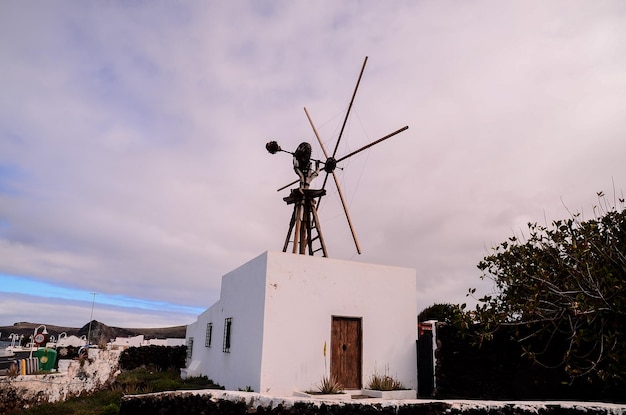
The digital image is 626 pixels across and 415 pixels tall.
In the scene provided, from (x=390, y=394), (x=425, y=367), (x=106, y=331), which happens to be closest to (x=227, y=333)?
(x=390, y=394)

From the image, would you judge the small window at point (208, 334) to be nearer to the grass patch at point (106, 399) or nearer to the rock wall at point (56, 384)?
the grass patch at point (106, 399)

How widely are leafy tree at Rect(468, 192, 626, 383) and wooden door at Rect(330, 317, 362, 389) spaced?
343 centimetres

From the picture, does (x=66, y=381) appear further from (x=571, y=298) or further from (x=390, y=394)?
(x=571, y=298)

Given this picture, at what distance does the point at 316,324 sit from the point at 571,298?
642 centimetres

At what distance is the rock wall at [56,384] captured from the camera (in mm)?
14516

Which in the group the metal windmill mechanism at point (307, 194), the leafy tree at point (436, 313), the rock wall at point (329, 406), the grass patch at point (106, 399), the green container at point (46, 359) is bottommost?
the grass patch at point (106, 399)

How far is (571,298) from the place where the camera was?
10.5 m

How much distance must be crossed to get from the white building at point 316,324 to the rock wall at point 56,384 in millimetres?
5933

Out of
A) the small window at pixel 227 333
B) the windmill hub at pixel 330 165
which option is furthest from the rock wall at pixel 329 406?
the windmill hub at pixel 330 165

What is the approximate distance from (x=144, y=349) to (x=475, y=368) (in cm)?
1859

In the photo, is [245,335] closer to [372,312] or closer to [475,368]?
[372,312]

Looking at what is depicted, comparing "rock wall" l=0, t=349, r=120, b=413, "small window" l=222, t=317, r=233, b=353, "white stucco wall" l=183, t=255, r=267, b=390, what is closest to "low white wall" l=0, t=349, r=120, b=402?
Answer: "rock wall" l=0, t=349, r=120, b=413

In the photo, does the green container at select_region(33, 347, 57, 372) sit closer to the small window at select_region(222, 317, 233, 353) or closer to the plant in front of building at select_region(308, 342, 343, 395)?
the small window at select_region(222, 317, 233, 353)

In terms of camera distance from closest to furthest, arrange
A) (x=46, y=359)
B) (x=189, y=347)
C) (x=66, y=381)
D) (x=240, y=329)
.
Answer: (x=240, y=329), (x=66, y=381), (x=46, y=359), (x=189, y=347)
